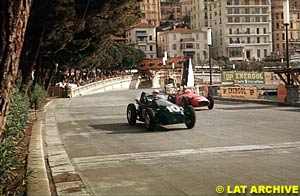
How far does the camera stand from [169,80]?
75.3 meters

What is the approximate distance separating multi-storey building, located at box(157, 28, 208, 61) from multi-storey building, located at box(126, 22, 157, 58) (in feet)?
16.0

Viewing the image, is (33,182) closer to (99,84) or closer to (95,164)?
(95,164)

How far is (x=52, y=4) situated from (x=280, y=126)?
30.8ft

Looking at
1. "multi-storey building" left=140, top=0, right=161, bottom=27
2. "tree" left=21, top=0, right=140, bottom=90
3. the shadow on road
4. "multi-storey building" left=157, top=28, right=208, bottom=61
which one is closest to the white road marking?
the shadow on road

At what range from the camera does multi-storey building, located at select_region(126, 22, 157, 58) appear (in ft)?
405

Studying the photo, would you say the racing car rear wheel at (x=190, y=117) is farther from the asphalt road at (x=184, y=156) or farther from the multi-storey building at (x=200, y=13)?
the multi-storey building at (x=200, y=13)

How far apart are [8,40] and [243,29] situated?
117197 mm

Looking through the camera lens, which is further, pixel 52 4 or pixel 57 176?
pixel 52 4

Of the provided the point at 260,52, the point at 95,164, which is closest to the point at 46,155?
the point at 95,164

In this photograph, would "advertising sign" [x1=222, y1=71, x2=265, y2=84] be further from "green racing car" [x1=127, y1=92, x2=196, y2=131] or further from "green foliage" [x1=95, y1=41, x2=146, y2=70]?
"green foliage" [x1=95, y1=41, x2=146, y2=70]

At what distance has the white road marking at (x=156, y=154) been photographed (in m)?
9.58

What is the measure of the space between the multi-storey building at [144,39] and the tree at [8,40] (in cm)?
11751

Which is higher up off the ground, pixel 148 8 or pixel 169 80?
pixel 148 8

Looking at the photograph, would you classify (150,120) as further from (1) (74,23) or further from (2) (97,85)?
(2) (97,85)
